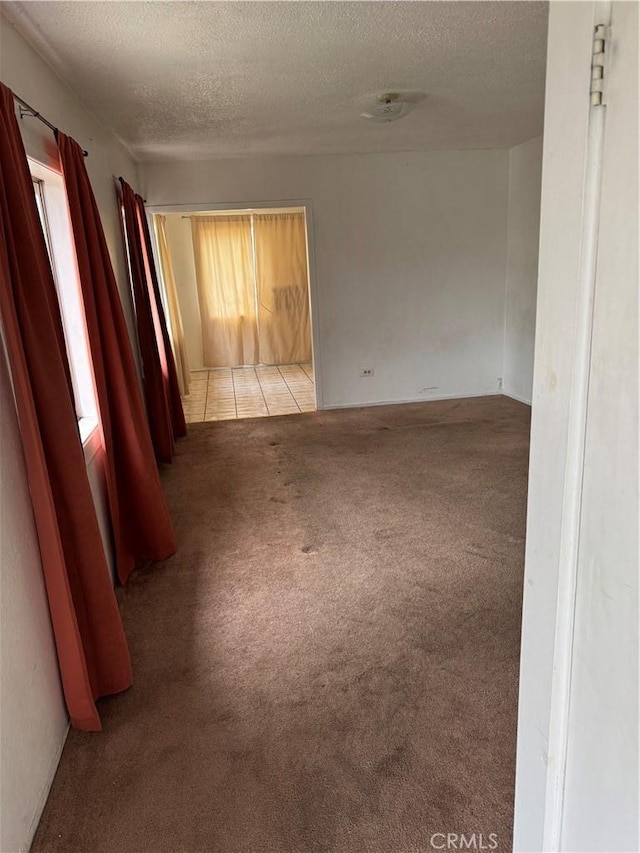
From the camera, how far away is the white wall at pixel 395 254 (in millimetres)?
5023

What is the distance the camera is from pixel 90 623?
1.83 m

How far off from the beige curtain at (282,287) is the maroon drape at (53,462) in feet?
20.1

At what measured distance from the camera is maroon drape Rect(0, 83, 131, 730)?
1.54m

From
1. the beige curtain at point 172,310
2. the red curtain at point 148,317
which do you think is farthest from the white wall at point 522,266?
the beige curtain at point 172,310

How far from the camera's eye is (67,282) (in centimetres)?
282

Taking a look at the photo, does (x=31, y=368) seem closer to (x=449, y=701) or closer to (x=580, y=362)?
(x=580, y=362)

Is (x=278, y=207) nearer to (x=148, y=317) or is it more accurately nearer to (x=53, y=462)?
(x=148, y=317)

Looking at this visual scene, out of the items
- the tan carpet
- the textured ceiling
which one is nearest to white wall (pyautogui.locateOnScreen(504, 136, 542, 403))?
the textured ceiling

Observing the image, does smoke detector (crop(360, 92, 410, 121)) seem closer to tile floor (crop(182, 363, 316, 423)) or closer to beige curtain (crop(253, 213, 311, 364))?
tile floor (crop(182, 363, 316, 423))

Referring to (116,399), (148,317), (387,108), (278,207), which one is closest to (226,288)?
(278,207)

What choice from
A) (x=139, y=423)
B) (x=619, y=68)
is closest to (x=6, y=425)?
(x=139, y=423)

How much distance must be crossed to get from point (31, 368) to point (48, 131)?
1.43 m

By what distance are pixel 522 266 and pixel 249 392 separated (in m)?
3.26

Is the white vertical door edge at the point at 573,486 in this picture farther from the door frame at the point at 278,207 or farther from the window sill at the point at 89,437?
the door frame at the point at 278,207
